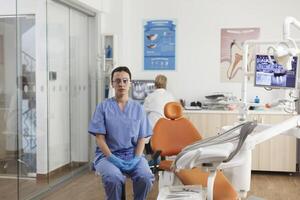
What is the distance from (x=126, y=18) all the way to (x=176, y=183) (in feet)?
9.76

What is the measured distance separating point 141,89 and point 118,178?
8.63ft

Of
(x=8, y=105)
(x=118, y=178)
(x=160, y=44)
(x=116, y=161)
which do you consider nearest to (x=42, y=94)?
(x=8, y=105)

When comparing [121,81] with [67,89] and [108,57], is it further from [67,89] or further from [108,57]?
[108,57]

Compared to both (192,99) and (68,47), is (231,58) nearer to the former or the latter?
(192,99)

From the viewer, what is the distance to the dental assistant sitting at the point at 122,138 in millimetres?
2535

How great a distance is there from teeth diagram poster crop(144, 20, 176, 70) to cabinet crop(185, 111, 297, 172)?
0.88 metres

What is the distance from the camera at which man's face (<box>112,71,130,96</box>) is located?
2.65 metres

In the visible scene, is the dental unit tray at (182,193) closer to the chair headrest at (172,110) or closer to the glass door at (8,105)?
the chair headrest at (172,110)

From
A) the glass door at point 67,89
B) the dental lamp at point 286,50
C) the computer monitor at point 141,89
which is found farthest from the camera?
the computer monitor at point 141,89

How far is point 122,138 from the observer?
2627mm

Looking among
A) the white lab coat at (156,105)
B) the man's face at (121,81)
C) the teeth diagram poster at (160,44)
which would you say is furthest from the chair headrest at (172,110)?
the teeth diagram poster at (160,44)

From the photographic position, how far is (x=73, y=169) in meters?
4.57

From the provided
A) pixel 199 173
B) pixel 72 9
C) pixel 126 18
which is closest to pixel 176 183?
pixel 199 173

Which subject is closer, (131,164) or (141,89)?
(131,164)
